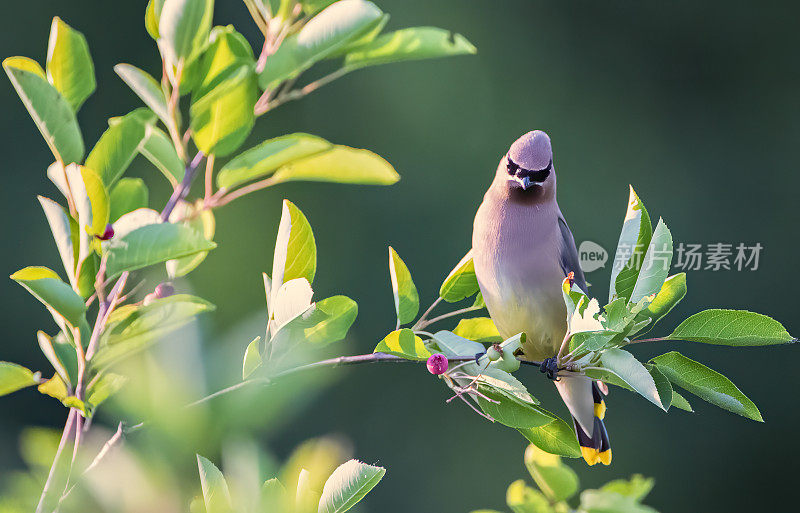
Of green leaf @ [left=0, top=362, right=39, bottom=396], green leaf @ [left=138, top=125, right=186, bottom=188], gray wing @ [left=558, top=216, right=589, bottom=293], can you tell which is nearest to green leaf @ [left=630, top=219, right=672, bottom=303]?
green leaf @ [left=138, top=125, right=186, bottom=188]

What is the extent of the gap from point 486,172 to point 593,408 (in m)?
3.48

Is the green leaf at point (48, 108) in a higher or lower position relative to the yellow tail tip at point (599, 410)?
higher

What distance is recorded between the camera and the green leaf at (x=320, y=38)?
79 cm

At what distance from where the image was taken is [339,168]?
877 millimetres

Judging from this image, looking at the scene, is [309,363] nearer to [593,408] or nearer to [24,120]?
[593,408]

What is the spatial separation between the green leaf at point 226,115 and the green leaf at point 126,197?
147 mm

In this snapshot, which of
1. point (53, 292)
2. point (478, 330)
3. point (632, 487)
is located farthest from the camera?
point (632, 487)

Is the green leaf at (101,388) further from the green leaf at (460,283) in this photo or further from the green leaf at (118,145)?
the green leaf at (460,283)

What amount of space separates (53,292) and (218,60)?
25 centimetres

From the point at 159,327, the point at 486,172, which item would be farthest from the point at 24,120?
the point at 159,327

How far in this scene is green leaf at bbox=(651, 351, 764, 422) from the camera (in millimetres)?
859

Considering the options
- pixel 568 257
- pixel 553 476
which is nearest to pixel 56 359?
pixel 553 476

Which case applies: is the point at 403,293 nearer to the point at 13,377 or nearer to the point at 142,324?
the point at 142,324

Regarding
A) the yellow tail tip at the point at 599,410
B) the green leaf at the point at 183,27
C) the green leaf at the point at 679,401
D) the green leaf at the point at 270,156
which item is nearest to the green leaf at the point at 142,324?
the green leaf at the point at 270,156
